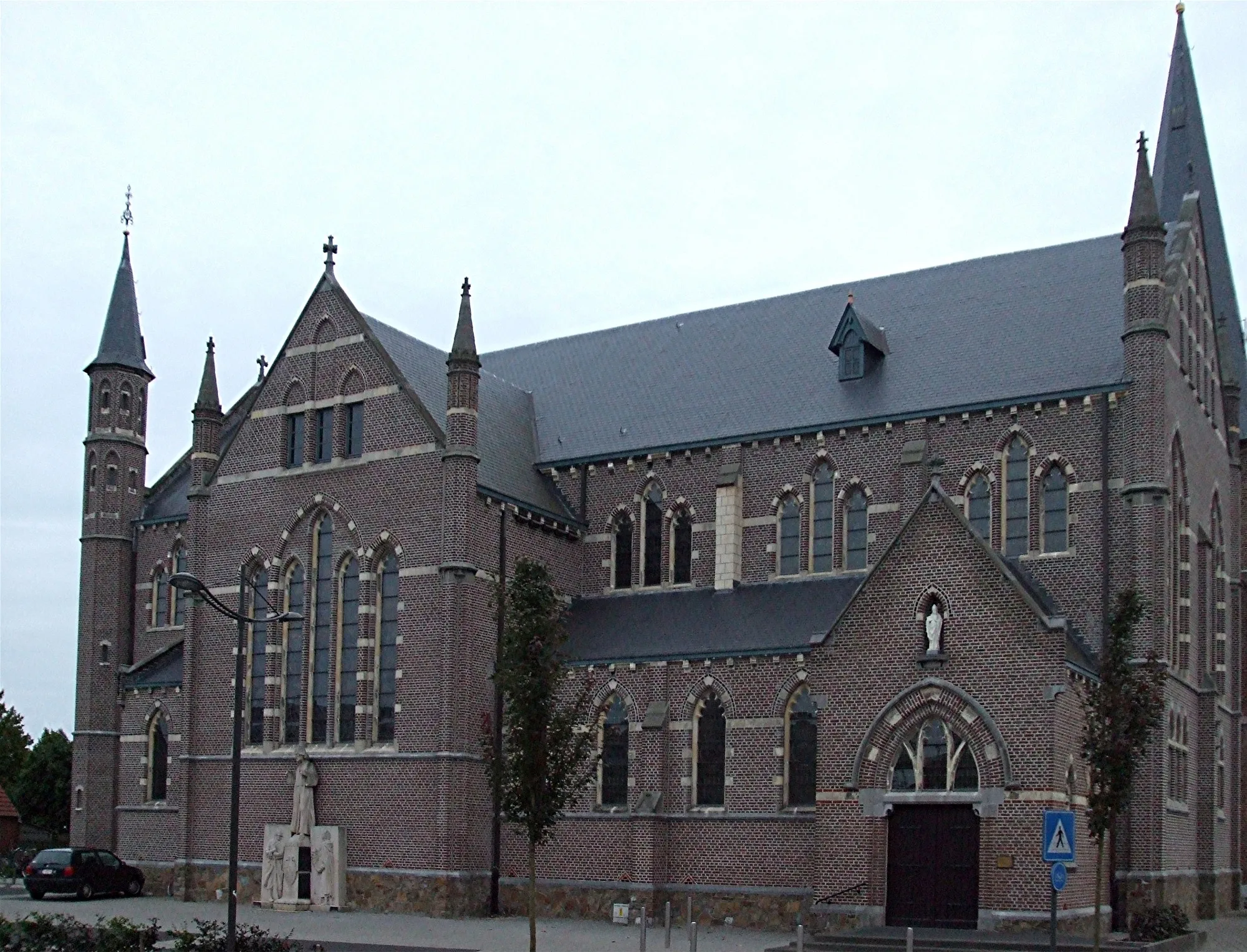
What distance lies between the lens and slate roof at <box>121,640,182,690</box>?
47694mm

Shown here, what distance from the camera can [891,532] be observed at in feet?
127

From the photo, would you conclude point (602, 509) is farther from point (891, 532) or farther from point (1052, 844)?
point (1052, 844)

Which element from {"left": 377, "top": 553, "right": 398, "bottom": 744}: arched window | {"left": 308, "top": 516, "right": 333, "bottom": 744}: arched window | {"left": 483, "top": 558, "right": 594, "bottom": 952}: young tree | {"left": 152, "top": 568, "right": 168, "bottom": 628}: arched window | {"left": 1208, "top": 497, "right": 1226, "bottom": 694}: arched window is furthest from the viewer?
{"left": 152, "top": 568, "right": 168, "bottom": 628}: arched window

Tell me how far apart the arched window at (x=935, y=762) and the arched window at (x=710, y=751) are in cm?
607

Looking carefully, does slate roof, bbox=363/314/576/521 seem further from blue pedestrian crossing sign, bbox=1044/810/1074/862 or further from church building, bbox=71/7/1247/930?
blue pedestrian crossing sign, bbox=1044/810/1074/862

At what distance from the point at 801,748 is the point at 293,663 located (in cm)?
1430

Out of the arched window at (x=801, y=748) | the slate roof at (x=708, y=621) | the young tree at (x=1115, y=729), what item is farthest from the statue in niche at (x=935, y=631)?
the young tree at (x=1115, y=729)

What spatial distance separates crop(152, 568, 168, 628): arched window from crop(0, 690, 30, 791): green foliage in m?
26.0

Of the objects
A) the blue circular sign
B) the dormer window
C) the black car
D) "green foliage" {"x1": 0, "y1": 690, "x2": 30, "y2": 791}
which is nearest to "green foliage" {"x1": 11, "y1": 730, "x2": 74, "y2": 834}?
"green foliage" {"x1": 0, "y1": 690, "x2": 30, "y2": 791}

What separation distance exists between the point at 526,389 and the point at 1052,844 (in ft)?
95.0

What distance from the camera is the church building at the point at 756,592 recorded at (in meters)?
32.0

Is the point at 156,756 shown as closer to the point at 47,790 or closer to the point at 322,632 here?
the point at 322,632

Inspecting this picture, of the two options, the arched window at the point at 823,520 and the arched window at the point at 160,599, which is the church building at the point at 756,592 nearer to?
the arched window at the point at 823,520

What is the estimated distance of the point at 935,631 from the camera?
3189cm
